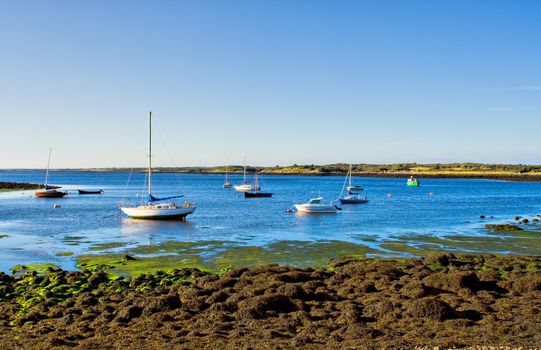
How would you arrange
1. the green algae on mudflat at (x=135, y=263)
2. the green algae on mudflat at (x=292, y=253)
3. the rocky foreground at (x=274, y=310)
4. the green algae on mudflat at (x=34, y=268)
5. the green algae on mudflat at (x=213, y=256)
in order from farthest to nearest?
the green algae on mudflat at (x=292, y=253), the green algae on mudflat at (x=213, y=256), the green algae on mudflat at (x=135, y=263), the green algae on mudflat at (x=34, y=268), the rocky foreground at (x=274, y=310)

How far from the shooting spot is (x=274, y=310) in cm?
2048

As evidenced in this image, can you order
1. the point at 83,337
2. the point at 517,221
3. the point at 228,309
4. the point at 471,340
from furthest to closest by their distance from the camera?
the point at 517,221
the point at 228,309
the point at 83,337
the point at 471,340

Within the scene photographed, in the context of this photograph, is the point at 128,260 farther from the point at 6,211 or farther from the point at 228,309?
the point at 6,211

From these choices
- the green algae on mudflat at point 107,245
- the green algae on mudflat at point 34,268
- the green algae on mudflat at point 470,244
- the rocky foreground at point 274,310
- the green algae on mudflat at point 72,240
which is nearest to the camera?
the rocky foreground at point 274,310

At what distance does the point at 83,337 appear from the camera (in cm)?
1786

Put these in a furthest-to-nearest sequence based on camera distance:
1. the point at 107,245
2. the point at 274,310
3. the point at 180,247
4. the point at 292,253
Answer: the point at 107,245 < the point at 180,247 < the point at 292,253 < the point at 274,310

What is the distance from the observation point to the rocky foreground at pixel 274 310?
17.1m

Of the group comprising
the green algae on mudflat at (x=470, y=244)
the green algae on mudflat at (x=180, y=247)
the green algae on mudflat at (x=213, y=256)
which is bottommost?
the green algae on mudflat at (x=180, y=247)

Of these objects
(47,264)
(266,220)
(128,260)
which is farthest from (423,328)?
(266,220)

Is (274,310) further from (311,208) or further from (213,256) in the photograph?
(311,208)

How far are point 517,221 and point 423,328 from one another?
166 feet

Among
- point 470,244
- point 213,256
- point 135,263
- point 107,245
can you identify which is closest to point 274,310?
point 135,263

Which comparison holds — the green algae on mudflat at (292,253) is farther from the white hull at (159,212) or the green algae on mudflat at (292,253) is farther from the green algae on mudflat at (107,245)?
the white hull at (159,212)

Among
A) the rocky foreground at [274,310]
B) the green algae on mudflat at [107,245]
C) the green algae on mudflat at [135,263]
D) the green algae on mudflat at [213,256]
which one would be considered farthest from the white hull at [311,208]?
the rocky foreground at [274,310]
